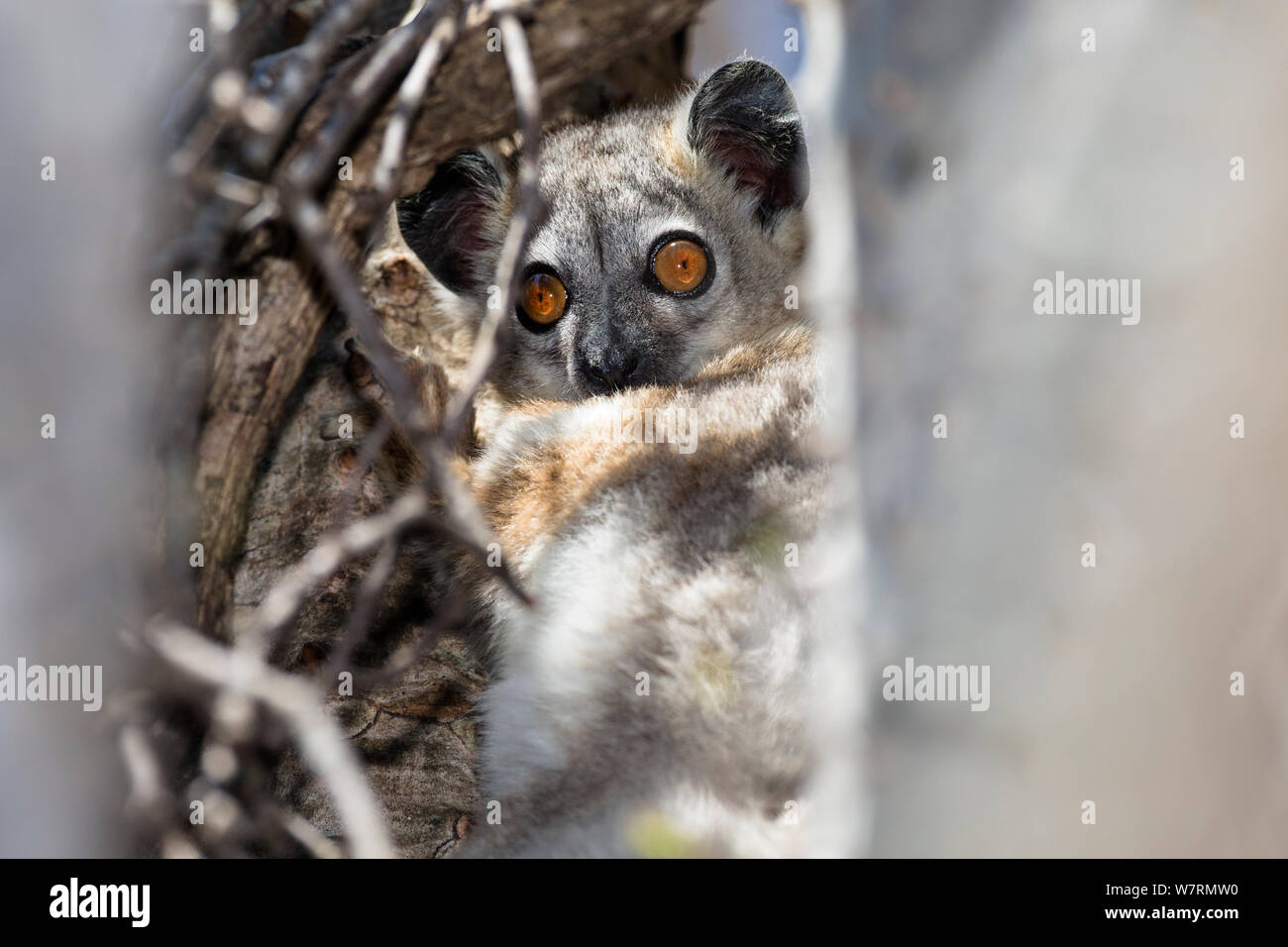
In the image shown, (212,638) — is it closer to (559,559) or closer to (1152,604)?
(559,559)

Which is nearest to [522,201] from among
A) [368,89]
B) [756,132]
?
[368,89]

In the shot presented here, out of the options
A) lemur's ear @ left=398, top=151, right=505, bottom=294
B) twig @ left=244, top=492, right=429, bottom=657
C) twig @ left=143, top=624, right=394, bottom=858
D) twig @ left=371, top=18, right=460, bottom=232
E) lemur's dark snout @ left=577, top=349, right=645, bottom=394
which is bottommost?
twig @ left=143, top=624, right=394, bottom=858

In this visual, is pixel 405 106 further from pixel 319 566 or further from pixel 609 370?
pixel 609 370

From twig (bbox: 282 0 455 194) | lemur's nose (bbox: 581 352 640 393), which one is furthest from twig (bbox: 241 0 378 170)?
lemur's nose (bbox: 581 352 640 393)

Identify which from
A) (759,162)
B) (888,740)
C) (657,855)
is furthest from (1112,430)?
(759,162)

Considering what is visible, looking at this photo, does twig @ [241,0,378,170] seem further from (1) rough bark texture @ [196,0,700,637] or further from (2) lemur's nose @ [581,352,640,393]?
(2) lemur's nose @ [581,352,640,393]
